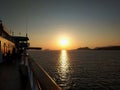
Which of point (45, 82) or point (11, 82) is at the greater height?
point (45, 82)

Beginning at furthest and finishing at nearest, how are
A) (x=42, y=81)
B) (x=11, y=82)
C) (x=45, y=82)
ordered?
(x=11, y=82) → (x=42, y=81) → (x=45, y=82)

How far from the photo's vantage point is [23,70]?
1265 cm

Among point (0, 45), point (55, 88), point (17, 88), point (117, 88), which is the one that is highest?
point (0, 45)

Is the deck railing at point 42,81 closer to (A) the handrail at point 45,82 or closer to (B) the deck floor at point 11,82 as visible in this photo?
(A) the handrail at point 45,82

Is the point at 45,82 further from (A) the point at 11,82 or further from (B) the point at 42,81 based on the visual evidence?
(A) the point at 11,82

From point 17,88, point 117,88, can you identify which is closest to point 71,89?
point 117,88

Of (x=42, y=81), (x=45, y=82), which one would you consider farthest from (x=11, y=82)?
(x=45, y=82)

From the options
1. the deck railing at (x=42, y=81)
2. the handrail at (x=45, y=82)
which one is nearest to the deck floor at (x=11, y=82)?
the deck railing at (x=42, y=81)

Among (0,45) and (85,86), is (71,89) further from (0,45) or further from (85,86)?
(0,45)

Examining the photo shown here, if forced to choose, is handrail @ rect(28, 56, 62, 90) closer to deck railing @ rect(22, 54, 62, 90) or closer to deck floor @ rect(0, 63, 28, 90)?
Result: deck railing @ rect(22, 54, 62, 90)

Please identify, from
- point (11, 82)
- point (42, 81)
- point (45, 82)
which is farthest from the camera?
point (11, 82)

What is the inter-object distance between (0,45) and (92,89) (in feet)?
60.2

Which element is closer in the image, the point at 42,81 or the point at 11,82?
the point at 42,81

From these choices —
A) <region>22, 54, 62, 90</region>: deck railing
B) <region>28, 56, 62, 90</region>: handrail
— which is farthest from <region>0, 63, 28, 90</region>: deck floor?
<region>28, 56, 62, 90</region>: handrail
